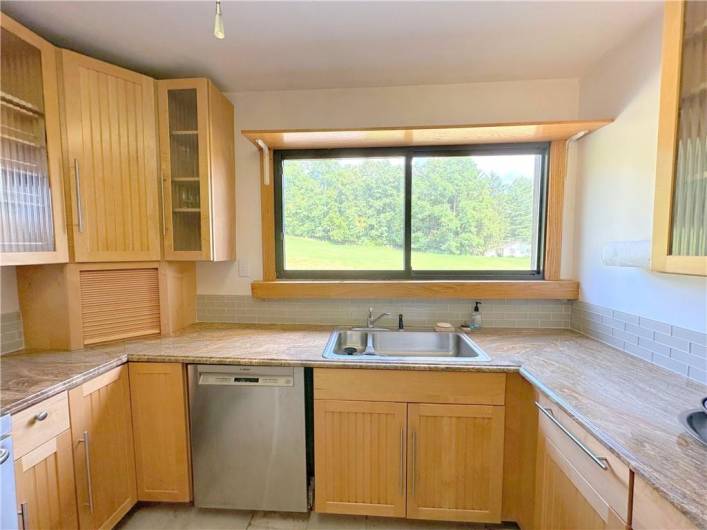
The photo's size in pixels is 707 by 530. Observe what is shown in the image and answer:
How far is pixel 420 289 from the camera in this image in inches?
77.1

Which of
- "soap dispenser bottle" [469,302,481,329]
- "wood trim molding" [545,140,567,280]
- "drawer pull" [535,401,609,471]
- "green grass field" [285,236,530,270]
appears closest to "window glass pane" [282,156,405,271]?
"green grass field" [285,236,530,270]

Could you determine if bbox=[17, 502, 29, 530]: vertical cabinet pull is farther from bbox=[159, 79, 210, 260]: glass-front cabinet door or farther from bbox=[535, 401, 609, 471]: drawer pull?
bbox=[535, 401, 609, 471]: drawer pull

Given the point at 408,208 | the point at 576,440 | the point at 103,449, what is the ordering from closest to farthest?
the point at 576,440 < the point at 103,449 < the point at 408,208

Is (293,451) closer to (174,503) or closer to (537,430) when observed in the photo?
(174,503)

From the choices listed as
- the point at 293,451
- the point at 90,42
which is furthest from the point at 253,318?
the point at 90,42

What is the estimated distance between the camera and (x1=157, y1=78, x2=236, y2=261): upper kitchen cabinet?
1746mm

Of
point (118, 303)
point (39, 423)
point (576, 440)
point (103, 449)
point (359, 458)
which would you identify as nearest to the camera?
point (576, 440)

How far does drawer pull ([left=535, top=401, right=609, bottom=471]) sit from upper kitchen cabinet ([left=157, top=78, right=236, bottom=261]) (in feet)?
6.05

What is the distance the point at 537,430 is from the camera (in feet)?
4.33

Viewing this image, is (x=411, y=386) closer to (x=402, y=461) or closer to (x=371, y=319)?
(x=402, y=461)

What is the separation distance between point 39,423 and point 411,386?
147cm

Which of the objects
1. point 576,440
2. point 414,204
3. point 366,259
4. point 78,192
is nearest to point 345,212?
point 366,259

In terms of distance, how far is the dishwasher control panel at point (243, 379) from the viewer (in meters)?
1.48

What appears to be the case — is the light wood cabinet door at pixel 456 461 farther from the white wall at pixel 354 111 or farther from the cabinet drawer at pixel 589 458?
the white wall at pixel 354 111
